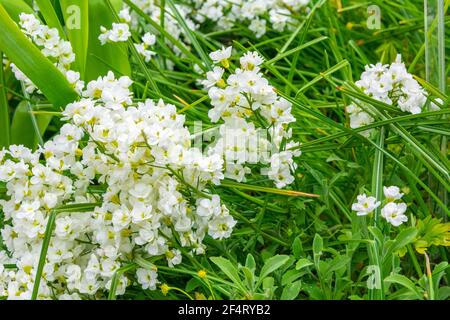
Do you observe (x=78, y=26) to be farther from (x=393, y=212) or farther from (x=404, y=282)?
(x=404, y=282)

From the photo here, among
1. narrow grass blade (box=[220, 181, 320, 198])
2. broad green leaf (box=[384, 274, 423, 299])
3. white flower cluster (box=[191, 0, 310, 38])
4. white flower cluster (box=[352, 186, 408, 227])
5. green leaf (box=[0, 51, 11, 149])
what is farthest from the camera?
white flower cluster (box=[191, 0, 310, 38])

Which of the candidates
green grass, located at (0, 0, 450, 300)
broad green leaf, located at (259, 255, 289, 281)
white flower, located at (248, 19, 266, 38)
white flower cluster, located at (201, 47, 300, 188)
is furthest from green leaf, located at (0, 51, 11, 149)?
broad green leaf, located at (259, 255, 289, 281)

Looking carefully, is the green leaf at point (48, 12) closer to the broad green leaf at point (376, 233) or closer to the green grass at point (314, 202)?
the green grass at point (314, 202)

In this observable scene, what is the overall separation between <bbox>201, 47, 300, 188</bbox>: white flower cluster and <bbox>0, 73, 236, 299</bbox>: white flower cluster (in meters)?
0.07

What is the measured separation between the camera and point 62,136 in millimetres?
1386

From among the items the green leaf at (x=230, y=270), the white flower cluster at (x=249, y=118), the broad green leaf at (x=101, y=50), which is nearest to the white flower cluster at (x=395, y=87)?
the white flower cluster at (x=249, y=118)

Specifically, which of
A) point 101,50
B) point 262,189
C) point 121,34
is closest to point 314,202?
point 262,189

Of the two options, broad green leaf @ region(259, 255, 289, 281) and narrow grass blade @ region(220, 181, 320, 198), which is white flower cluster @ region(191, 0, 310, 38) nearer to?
narrow grass blade @ region(220, 181, 320, 198)

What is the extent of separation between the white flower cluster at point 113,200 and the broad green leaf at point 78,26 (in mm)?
325

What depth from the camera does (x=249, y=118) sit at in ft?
4.82

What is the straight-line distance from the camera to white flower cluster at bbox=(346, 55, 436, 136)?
4.78 feet

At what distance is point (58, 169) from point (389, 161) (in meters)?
0.73
